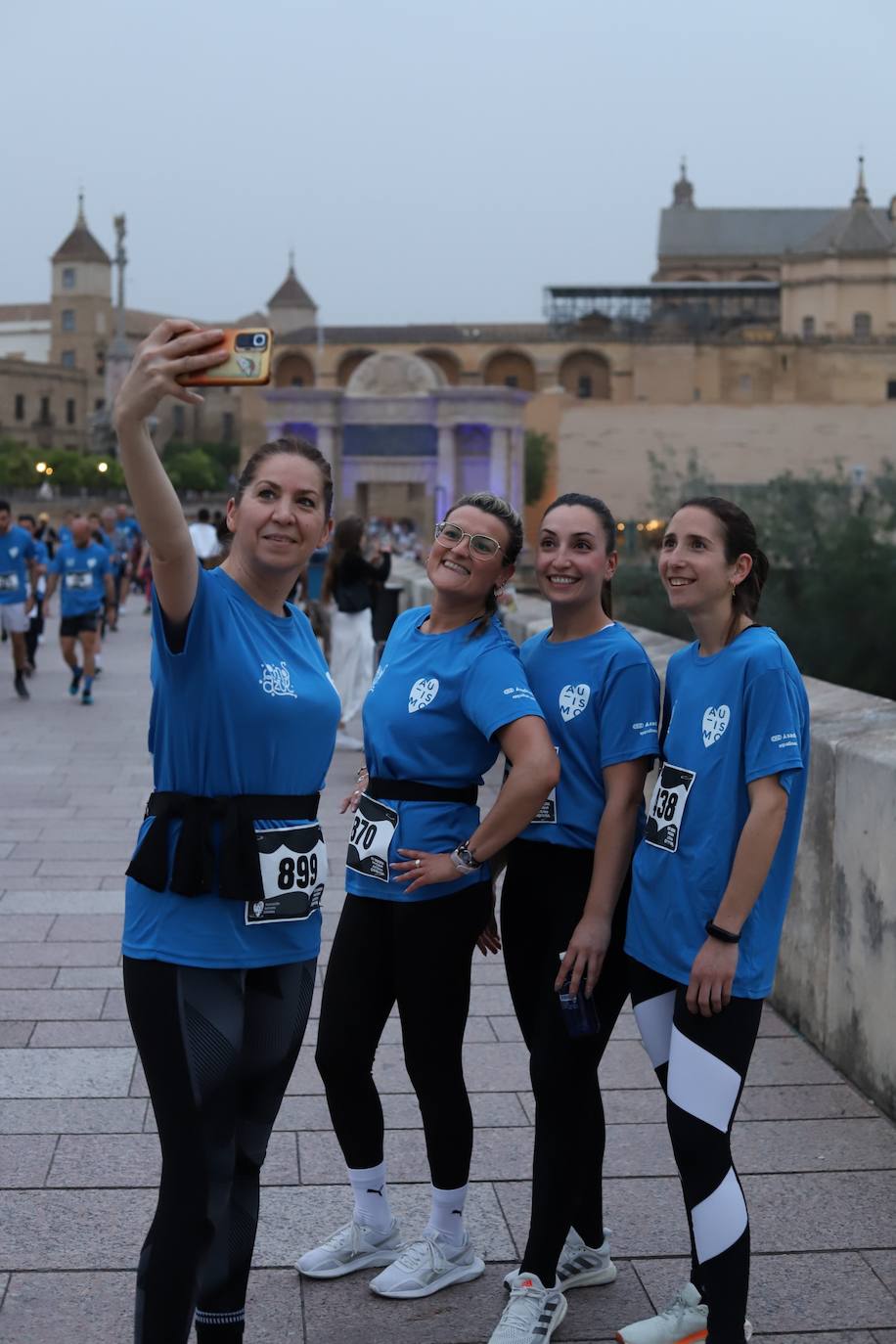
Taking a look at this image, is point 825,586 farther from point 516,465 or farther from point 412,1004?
point 412,1004

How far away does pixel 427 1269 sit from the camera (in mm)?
3527

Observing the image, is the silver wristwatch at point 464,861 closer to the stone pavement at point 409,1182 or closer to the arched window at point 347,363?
the stone pavement at point 409,1182

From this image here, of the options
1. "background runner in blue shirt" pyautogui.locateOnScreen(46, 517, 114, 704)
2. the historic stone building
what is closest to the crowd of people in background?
"background runner in blue shirt" pyautogui.locateOnScreen(46, 517, 114, 704)

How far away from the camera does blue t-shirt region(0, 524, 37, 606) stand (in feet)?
48.3

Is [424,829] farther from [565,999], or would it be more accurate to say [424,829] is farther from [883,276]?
[883,276]

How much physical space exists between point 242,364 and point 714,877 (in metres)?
1.34

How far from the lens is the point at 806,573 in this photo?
89.9ft

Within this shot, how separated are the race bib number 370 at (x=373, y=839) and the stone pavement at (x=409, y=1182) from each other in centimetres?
92

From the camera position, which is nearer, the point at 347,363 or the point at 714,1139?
the point at 714,1139

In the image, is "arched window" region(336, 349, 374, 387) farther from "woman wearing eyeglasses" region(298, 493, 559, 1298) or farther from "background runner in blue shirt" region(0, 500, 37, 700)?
"woman wearing eyeglasses" region(298, 493, 559, 1298)

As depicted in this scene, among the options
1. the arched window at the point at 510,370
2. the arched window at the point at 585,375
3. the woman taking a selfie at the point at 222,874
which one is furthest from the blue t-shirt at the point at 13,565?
the arched window at the point at 510,370

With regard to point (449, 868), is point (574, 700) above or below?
above

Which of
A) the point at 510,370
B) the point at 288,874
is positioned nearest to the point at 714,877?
the point at 288,874

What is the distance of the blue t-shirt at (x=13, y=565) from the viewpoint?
14.7 metres
